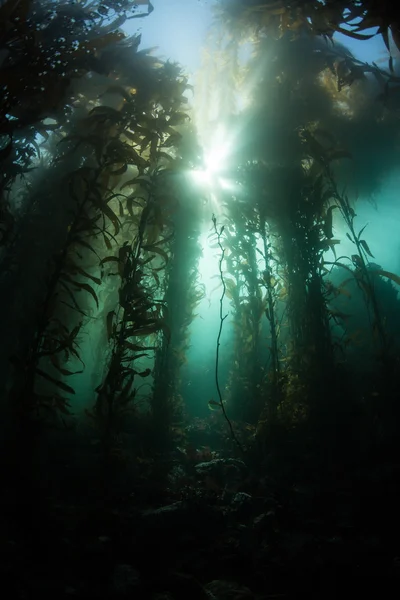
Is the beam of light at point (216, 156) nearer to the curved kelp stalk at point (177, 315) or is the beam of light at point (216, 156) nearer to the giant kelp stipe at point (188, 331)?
the giant kelp stipe at point (188, 331)

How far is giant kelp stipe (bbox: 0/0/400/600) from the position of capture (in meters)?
2.09

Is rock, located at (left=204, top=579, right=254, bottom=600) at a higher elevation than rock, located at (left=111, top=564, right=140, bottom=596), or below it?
below

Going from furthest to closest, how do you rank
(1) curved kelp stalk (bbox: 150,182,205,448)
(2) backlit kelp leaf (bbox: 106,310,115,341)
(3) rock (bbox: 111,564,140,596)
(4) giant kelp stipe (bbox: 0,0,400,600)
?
(1) curved kelp stalk (bbox: 150,182,205,448), (2) backlit kelp leaf (bbox: 106,310,115,341), (4) giant kelp stipe (bbox: 0,0,400,600), (3) rock (bbox: 111,564,140,596)

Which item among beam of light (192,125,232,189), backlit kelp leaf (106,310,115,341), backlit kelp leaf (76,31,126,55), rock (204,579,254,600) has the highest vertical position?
beam of light (192,125,232,189)

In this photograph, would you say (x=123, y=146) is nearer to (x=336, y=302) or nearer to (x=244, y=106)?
(x=244, y=106)

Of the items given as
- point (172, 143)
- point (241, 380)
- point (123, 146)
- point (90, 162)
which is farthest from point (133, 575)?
point (90, 162)

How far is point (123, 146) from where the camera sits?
348 centimetres

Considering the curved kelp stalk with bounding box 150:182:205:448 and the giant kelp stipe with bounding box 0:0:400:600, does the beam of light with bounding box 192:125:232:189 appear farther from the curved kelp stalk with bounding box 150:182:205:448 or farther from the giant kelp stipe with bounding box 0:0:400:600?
the curved kelp stalk with bounding box 150:182:205:448

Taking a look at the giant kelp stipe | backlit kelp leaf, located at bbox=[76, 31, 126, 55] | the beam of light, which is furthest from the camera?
the beam of light

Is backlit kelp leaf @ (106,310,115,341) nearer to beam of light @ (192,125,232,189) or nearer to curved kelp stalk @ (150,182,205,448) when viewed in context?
curved kelp stalk @ (150,182,205,448)

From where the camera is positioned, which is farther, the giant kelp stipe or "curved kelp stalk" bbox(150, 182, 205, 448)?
"curved kelp stalk" bbox(150, 182, 205, 448)

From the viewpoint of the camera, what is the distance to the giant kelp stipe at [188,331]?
2092 mm

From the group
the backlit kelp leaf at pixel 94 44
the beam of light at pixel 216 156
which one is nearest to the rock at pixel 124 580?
the backlit kelp leaf at pixel 94 44

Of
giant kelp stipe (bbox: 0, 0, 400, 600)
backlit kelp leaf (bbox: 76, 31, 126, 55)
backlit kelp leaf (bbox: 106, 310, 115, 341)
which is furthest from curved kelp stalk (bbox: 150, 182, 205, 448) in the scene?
backlit kelp leaf (bbox: 76, 31, 126, 55)
